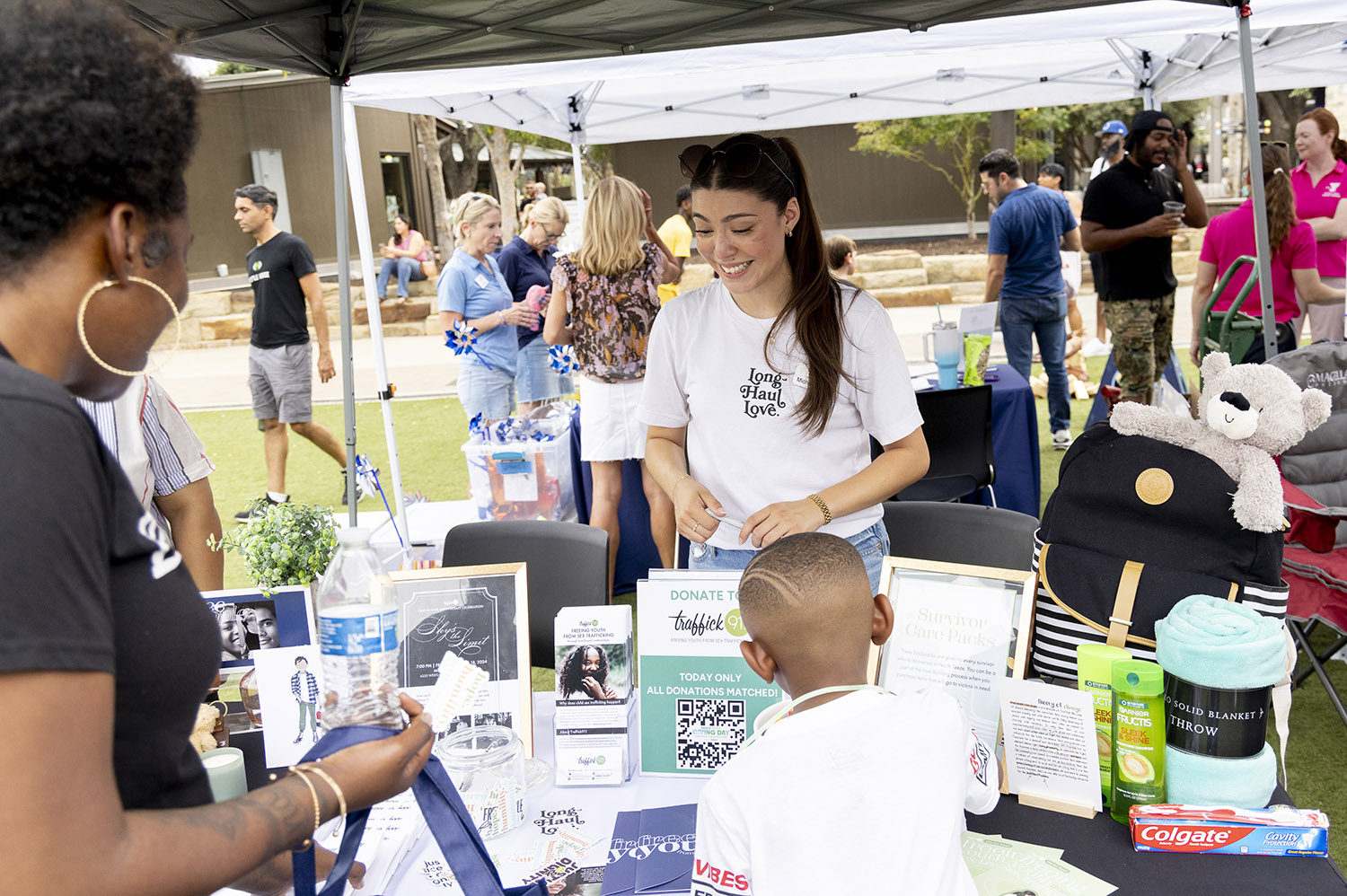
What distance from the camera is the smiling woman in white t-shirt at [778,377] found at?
1937mm

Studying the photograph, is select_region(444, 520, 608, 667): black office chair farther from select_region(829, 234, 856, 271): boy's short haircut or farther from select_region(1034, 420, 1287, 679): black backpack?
select_region(829, 234, 856, 271): boy's short haircut

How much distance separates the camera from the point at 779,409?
1.96m

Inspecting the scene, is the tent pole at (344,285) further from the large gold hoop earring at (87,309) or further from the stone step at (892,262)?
the stone step at (892,262)

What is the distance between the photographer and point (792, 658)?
1193mm

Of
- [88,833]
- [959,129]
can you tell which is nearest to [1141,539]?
[88,833]

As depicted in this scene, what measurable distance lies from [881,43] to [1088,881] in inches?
149

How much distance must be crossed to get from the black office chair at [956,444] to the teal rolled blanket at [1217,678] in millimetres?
2768

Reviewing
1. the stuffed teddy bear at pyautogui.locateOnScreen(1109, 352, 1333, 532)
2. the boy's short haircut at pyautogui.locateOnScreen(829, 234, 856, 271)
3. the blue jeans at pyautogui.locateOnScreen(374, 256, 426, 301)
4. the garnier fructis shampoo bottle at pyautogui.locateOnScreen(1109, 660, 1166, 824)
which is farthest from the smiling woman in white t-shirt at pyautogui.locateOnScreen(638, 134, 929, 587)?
the blue jeans at pyautogui.locateOnScreen(374, 256, 426, 301)

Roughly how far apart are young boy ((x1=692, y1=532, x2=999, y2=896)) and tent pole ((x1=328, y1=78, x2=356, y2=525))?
259 centimetres

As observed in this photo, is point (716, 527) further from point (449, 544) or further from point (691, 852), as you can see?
point (449, 544)

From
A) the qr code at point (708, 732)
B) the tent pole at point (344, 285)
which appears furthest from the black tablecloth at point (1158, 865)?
the tent pole at point (344, 285)

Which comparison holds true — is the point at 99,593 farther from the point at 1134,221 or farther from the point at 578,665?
the point at 1134,221

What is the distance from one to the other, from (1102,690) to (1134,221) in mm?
4494

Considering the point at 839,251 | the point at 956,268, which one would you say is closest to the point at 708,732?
the point at 839,251
